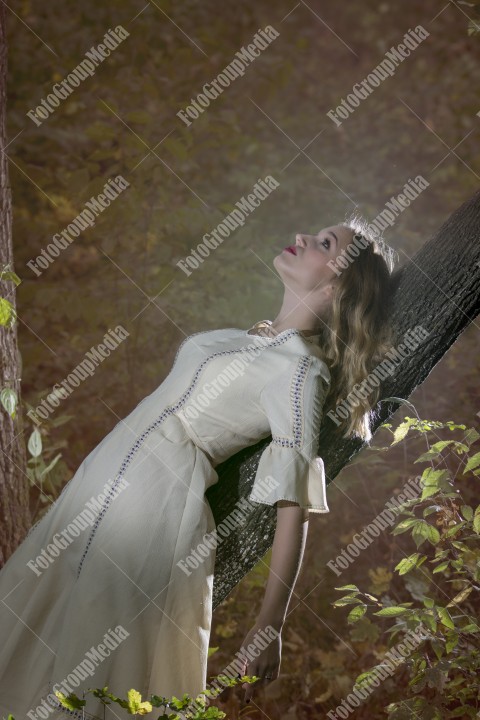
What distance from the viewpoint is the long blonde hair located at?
175 cm

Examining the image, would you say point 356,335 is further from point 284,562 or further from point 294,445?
point 284,562

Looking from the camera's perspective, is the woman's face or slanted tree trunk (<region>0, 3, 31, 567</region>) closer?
the woman's face

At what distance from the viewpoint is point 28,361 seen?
177 inches

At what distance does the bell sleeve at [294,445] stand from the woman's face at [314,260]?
0.90ft

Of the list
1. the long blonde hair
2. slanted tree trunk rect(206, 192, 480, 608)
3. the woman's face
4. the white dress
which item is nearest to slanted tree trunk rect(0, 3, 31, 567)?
the white dress

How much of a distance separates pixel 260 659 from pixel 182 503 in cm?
38

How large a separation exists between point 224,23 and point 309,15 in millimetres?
748

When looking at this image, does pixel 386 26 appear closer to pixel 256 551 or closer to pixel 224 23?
pixel 224 23

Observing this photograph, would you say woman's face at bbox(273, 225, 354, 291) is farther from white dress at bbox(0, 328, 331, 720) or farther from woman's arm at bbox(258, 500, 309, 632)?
woman's arm at bbox(258, 500, 309, 632)

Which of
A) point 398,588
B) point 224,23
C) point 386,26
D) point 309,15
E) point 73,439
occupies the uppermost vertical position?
point 386,26

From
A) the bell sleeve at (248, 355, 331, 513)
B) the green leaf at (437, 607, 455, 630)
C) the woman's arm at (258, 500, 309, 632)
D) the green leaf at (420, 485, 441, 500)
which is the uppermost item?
the green leaf at (420, 485, 441, 500)

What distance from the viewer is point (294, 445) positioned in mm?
1561

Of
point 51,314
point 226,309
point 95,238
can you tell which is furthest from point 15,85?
point 226,309

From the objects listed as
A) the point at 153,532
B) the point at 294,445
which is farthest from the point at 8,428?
the point at 294,445
